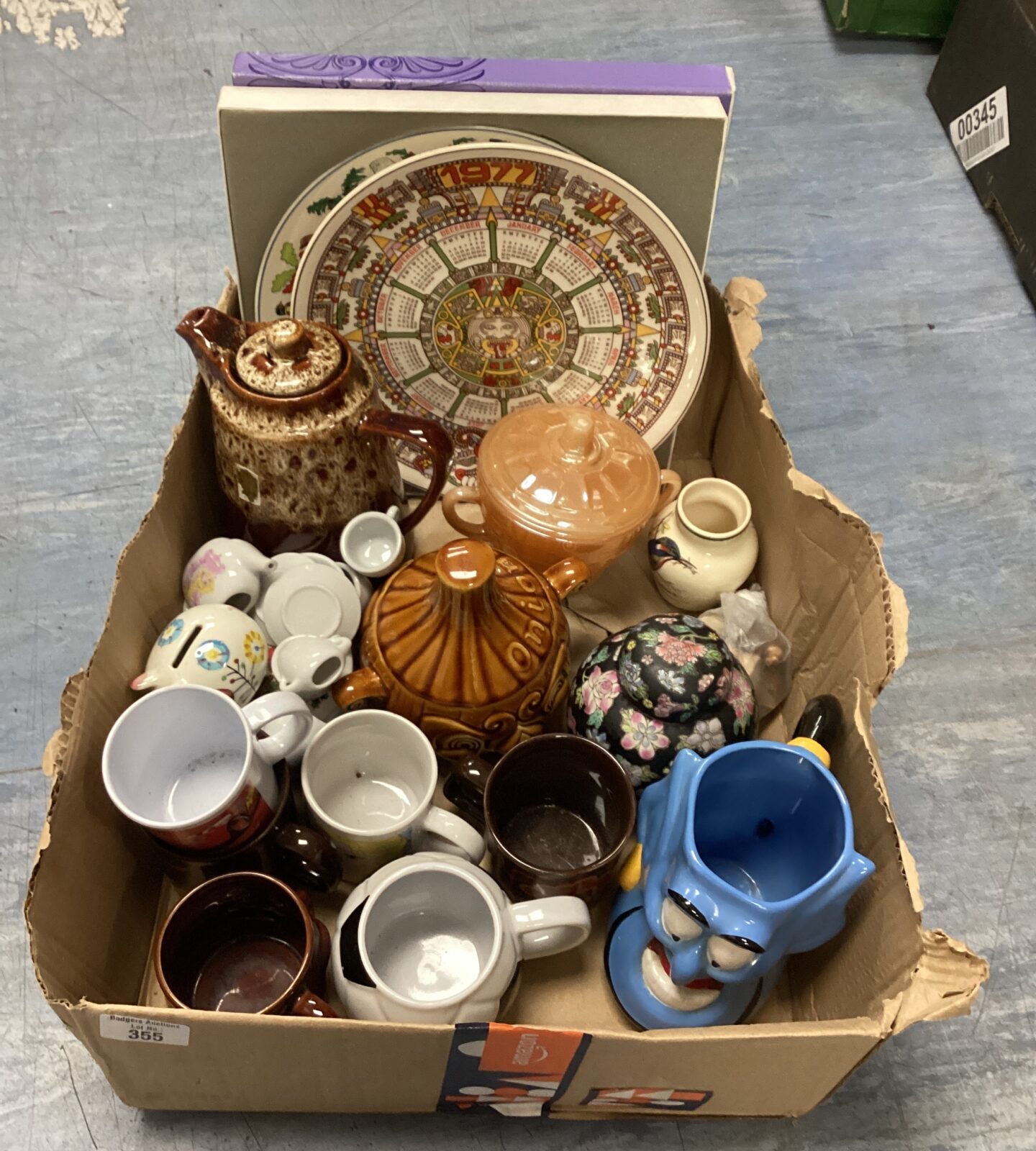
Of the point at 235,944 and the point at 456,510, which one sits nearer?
the point at 235,944

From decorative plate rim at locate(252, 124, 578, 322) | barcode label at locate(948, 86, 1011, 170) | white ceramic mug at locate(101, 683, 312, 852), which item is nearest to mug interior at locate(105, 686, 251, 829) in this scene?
white ceramic mug at locate(101, 683, 312, 852)

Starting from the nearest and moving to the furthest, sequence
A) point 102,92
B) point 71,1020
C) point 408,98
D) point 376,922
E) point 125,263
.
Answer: point 71,1020 < point 376,922 < point 408,98 < point 125,263 < point 102,92

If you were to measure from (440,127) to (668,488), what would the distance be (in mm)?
324

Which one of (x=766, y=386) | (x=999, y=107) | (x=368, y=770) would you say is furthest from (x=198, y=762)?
(x=999, y=107)

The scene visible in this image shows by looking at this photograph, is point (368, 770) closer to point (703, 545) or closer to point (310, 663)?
point (310, 663)

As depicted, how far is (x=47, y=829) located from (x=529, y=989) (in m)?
0.32

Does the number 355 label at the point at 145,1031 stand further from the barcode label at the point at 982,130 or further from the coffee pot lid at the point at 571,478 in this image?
the barcode label at the point at 982,130

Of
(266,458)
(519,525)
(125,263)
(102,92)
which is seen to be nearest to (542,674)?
(519,525)

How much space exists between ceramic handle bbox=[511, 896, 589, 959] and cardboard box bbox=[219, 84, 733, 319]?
0.53m

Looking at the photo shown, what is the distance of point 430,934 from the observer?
0.63 meters

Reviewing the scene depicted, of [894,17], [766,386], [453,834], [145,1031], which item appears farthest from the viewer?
[894,17]

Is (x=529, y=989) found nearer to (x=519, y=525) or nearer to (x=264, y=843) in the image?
(x=264, y=843)

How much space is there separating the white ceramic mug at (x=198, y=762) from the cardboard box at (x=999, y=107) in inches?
42.5

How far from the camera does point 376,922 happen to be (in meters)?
0.61
